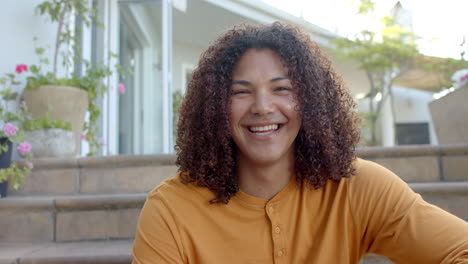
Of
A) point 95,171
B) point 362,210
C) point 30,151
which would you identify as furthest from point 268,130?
point 30,151

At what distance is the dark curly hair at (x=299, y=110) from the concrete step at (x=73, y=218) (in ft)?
2.98

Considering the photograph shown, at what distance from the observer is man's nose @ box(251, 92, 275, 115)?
4.13 ft

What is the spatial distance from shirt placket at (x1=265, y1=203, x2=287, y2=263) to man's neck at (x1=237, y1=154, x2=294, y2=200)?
7cm

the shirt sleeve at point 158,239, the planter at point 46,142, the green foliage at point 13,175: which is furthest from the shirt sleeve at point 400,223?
the planter at point 46,142

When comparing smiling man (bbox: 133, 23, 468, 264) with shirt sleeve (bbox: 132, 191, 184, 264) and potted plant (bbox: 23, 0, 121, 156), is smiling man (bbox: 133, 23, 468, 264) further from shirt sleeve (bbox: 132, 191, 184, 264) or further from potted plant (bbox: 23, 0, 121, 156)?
potted plant (bbox: 23, 0, 121, 156)

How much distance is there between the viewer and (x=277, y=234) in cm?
123

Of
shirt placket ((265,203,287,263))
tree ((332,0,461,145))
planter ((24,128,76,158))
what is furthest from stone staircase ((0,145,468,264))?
tree ((332,0,461,145))

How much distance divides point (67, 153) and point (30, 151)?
0.26m

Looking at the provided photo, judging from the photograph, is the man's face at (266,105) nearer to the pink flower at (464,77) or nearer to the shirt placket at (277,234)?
the shirt placket at (277,234)

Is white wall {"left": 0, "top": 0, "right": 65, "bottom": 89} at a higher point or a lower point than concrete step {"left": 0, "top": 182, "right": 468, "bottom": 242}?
higher

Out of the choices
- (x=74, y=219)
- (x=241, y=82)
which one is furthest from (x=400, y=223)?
(x=74, y=219)

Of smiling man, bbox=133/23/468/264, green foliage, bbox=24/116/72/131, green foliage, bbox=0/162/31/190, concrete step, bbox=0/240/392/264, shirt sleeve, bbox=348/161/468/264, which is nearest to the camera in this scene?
shirt sleeve, bbox=348/161/468/264

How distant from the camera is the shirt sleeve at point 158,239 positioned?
119 centimetres

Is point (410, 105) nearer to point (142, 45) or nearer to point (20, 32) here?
point (142, 45)
